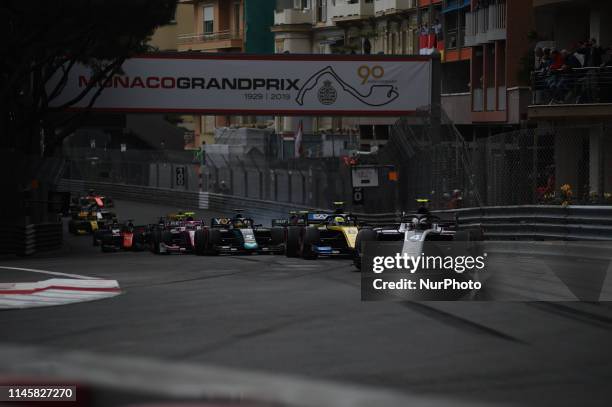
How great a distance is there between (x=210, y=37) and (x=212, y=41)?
33cm

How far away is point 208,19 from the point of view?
6894cm

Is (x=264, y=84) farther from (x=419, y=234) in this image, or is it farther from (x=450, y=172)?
(x=419, y=234)

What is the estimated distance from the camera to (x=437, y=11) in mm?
48219

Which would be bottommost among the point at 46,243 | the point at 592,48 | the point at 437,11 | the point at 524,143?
the point at 46,243

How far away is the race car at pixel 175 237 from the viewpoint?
28.0 metres

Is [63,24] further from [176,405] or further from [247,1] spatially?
[247,1]

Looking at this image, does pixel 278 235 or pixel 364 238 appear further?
pixel 278 235

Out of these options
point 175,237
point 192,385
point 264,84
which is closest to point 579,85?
point 175,237

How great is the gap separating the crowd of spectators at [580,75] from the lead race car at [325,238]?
547 centimetres

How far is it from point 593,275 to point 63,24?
52.6 ft

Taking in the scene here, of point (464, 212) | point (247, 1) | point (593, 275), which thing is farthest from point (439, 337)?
point (247, 1)

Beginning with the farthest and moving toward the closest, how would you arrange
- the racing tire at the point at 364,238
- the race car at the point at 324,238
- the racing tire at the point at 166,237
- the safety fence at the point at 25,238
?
the safety fence at the point at 25,238, the racing tire at the point at 166,237, the race car at the point at 324,238, the racing tire at the point at 364,238

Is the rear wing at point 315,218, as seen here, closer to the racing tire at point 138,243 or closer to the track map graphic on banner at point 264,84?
the racing tire at point 138,243
